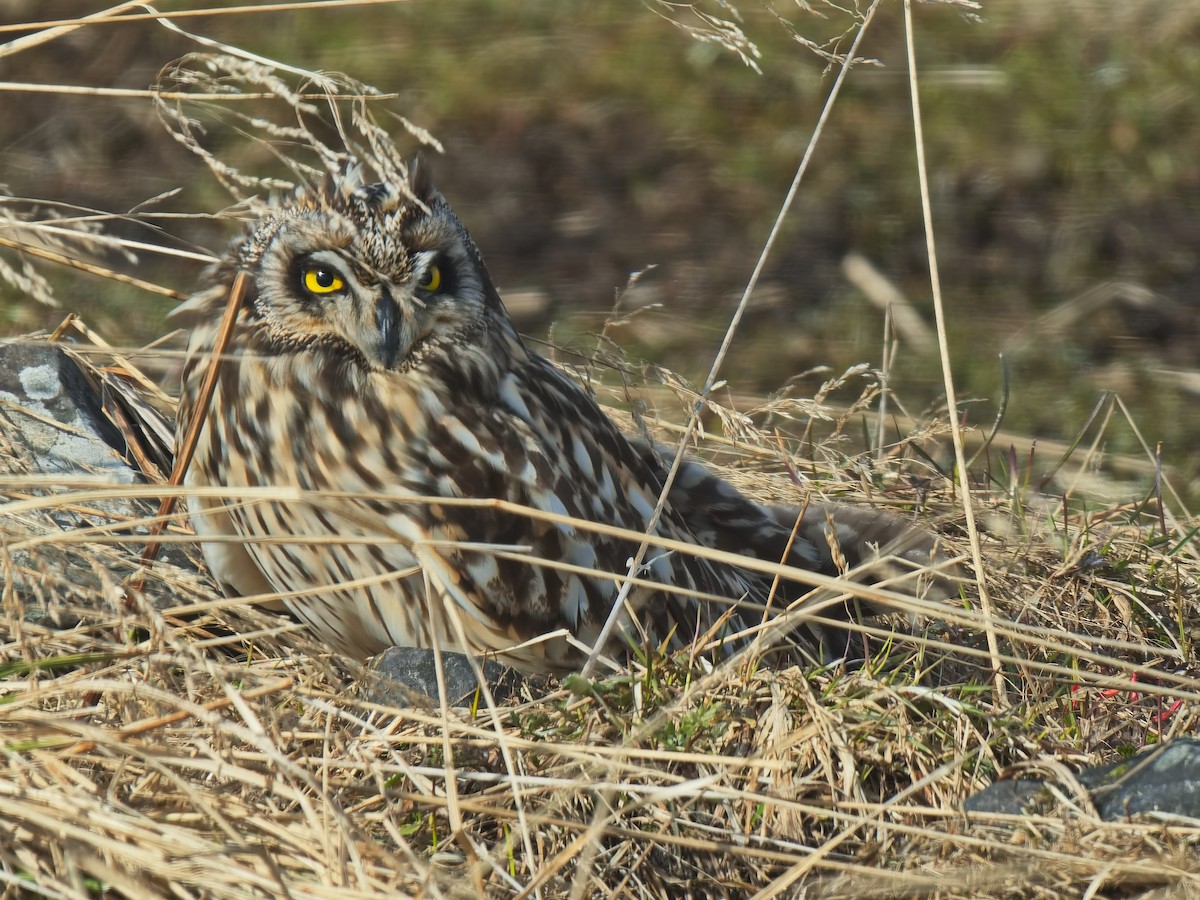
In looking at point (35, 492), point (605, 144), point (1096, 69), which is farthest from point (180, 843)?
point (1096, 69)

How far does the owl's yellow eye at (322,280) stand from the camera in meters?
2.40

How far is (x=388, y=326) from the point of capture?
7.88 ft

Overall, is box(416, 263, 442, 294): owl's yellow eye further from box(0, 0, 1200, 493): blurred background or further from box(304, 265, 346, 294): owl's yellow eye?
box(0, 0, 1200, 493): blurred background

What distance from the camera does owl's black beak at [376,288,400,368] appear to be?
2396mm

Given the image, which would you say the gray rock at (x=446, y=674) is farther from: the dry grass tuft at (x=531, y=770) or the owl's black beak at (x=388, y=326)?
the owl's black beak at (x=388, y=326)

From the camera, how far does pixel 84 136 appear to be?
22.1 feet

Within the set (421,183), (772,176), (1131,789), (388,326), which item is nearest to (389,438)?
(388,326)

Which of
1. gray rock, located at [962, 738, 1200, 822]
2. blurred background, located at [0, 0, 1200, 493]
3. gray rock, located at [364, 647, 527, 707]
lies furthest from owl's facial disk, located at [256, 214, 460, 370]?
blurred background, located at [0, 0, 1200, 493]

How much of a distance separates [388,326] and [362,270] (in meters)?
0.10

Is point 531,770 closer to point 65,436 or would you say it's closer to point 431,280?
point 431,280

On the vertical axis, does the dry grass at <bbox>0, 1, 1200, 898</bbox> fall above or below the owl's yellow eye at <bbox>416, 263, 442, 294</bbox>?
below

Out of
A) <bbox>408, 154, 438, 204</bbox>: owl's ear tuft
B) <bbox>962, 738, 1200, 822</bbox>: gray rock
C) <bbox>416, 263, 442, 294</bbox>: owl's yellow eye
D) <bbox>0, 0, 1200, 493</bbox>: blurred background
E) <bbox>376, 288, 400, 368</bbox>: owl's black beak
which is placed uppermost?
<bbox>408, 154, 438, 204</bbox>: owl's ear tuft

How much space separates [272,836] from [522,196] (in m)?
5.14

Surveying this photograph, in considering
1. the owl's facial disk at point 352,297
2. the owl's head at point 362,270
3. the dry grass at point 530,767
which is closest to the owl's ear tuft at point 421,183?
the owl's head at point 362,270
